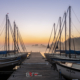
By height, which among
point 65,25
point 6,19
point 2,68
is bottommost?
point 2,68

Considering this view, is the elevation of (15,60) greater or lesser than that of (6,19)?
lesser

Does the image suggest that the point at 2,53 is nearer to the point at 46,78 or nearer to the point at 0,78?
the point at 0,78

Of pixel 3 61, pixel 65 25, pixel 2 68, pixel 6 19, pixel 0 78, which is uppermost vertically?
pixel 6 19

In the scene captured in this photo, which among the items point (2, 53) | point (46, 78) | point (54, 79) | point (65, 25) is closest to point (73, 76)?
point (54, 79)

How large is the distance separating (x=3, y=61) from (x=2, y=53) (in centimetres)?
753

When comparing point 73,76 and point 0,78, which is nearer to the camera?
point 73,76

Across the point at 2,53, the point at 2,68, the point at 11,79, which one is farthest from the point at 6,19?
the point at 11,79

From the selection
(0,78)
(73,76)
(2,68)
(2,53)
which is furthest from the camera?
(2,53)

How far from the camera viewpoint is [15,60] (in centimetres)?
2103

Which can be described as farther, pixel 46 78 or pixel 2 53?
pixel 2 53

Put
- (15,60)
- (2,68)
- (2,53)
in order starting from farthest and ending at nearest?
(2,53) < (15,60) < (2,68)

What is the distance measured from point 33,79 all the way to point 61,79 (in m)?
3.39

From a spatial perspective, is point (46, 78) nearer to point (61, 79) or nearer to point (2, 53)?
point (61, 79)

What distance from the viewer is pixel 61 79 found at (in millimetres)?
11719
